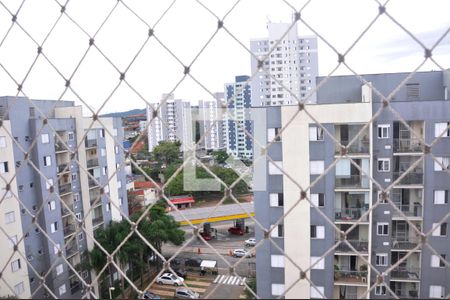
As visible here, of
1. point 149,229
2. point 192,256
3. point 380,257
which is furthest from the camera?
point 192,256

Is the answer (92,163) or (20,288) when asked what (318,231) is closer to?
(20,288)

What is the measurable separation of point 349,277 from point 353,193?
0.61 m

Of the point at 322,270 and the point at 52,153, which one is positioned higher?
the point at 52,153

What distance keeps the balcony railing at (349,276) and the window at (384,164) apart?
28.8 inches

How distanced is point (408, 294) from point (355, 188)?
912mm

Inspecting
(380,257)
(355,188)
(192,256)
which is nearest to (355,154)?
(355,188)

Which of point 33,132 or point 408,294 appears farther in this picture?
point 33,132

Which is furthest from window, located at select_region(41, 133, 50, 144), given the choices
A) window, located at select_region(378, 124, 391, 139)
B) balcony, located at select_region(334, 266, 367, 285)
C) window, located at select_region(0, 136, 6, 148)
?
window, located at select_region(378, 124, 391, 139)

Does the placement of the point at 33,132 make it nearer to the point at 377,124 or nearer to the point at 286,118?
the point at 286,118

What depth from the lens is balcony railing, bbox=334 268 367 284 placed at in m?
2.71

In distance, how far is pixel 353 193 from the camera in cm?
263

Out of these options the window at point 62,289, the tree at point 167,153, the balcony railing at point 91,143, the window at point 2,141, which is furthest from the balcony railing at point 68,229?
the tree at point 167,153

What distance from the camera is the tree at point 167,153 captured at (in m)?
8.78

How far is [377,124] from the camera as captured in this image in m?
2.58
